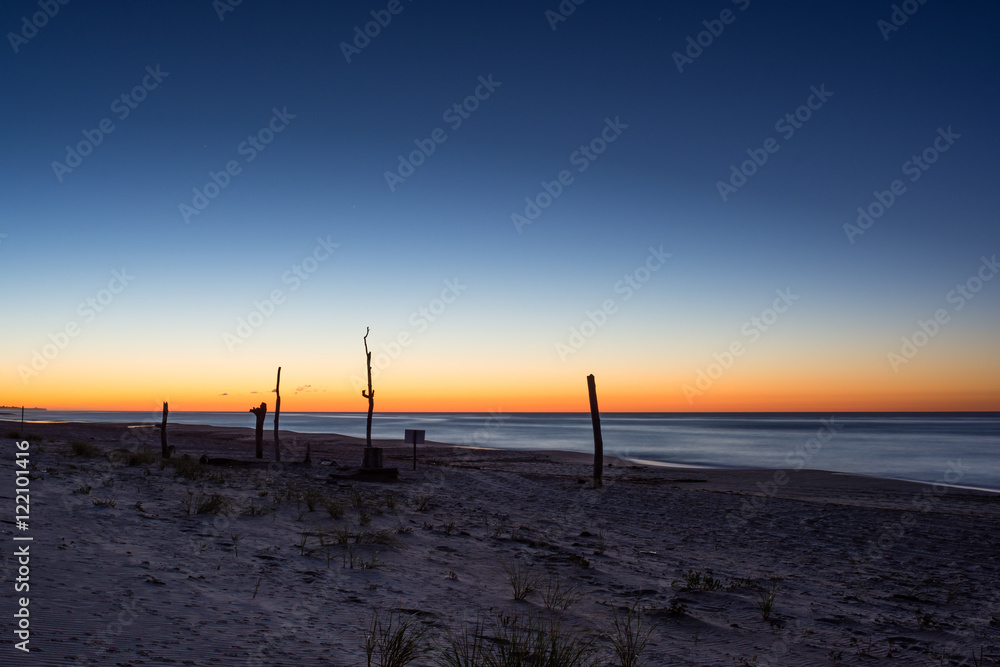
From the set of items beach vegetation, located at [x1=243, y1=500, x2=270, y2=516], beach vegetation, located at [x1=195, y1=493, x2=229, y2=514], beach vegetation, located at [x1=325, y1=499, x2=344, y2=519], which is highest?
beach vegetation, located at [x1=195, y1=493, x2=229, y2=514]

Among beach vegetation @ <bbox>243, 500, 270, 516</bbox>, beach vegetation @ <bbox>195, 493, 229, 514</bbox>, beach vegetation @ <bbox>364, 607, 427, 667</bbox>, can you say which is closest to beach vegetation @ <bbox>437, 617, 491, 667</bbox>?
beach vegetation @ <bbox>364, 607, 427, 667</bbox>

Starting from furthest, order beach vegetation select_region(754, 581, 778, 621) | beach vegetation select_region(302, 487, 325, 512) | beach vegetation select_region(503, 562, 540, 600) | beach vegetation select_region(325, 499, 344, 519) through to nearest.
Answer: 1. beach vegetation select_region(302, 487, 325, 512)
2. beach vegetation select_region(325, 499, 344, 519)
3. beach vegetation select_region(503, 562, 540, 600)
4. beach vegetation select_region(754, 581, 778, 621)

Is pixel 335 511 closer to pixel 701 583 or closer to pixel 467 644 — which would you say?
pixel 701 583

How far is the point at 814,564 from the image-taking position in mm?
10305

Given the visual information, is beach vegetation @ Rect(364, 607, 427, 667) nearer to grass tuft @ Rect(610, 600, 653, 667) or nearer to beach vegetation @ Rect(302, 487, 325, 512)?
grass tuft @ Rect(610, 600, 653, 667)

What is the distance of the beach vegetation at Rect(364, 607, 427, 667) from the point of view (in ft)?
14.2

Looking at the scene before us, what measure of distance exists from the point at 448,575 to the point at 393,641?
3.37 metres

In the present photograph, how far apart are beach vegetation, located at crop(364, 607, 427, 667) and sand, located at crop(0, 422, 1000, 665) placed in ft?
0.32

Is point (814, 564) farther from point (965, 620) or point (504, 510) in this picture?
point (504, 510)

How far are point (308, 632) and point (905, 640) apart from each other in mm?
5855

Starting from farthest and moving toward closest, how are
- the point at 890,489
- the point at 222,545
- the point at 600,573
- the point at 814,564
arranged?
the point at 890,489 < the point at 814,564 < the point at 600,573 < the point at 222,545

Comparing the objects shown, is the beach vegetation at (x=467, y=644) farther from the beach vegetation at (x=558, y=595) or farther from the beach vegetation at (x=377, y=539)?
the beach vegetation at (x=377, y=539)

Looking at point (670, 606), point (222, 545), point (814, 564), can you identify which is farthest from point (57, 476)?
point (814, 564)

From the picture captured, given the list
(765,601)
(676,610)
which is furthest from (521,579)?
(765,601)
